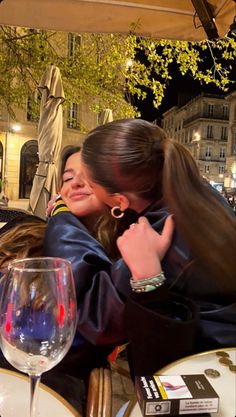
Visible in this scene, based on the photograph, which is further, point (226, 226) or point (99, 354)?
point (99, 354)

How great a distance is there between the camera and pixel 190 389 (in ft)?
3.30

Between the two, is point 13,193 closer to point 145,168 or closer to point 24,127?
point 24,127

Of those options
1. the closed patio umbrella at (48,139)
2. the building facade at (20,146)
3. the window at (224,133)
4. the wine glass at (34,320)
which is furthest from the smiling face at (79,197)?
the window at (224,133)

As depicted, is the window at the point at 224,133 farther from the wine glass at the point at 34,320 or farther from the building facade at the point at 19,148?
the wine glass at the point at 34,320

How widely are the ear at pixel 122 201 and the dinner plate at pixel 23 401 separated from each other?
0.71 metres

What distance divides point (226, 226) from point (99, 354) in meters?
0.73

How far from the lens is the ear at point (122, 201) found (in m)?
1.56

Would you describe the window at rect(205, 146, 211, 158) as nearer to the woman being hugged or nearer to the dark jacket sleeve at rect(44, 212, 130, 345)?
the woman being hugged

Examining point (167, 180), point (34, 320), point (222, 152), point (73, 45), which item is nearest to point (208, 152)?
point (222, 152)

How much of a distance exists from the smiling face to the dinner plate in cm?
75

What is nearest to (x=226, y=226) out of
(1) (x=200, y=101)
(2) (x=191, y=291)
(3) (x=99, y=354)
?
(2) (x=191, y=291)

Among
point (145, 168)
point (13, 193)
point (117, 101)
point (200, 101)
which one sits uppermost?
point (200, 101)

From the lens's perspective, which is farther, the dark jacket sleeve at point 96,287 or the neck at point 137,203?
the neck at point 137,203

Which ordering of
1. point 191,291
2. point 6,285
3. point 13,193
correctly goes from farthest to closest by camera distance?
1. point 13,193
2. point 191,291
3. point 6,285
